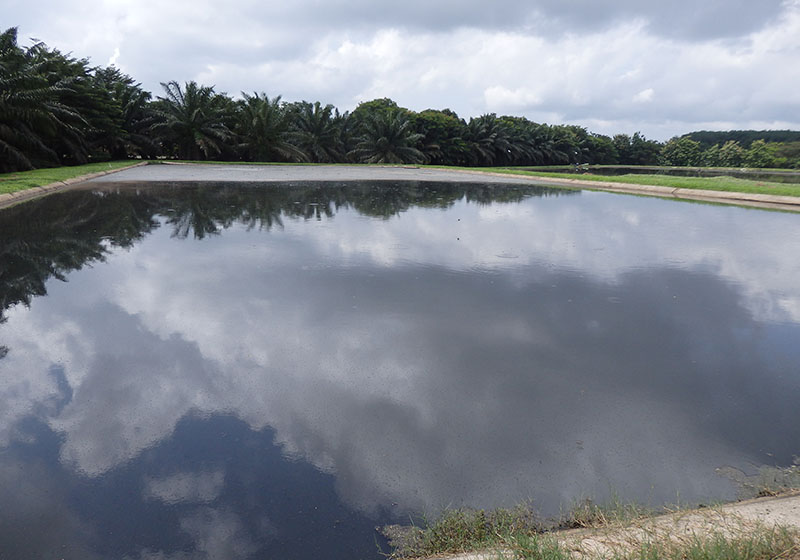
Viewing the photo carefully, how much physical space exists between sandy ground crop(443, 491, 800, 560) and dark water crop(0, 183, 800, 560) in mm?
237

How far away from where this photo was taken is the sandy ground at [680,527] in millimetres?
1726

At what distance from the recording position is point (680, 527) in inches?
72.9

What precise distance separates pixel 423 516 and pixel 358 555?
0.32 meters

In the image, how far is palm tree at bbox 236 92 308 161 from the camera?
1401 inches

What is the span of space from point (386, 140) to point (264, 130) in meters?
9.92

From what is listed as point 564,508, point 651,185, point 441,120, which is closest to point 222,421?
point 564,508

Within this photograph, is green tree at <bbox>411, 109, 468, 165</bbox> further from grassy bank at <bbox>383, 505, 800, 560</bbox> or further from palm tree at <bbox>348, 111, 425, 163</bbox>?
grassy bank at <bbox>383, 505, 800, 560</bbox>

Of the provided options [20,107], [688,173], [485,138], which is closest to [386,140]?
[485,138]

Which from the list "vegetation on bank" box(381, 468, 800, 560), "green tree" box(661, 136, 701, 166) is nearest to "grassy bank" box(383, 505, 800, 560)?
"vegetation on bank" box(381, 468, 800, 560)

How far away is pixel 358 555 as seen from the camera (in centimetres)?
183

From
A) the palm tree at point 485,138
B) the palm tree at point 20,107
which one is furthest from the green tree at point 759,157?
the palm tree at point 20,107

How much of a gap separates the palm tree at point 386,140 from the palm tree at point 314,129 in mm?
2443

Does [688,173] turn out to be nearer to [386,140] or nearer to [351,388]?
[386,140]

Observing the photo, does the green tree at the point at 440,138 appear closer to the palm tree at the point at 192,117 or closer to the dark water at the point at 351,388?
the palm tree at the point at 192,117
